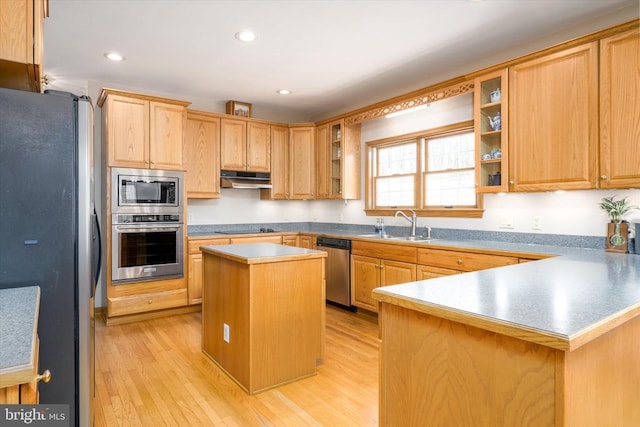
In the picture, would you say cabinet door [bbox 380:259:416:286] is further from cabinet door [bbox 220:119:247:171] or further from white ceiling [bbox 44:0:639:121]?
cabinet door [bbox 220:119:247:171]

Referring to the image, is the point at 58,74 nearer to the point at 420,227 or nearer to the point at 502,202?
the point at 420,227

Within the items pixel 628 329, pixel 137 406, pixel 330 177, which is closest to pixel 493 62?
pixel 330 177

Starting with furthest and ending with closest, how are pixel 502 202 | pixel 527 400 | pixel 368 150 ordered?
pixel 368 150 → pixel 502 202 → pixel 527 400

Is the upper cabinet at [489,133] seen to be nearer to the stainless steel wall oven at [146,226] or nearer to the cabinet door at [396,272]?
the cabinet door at [396,272]

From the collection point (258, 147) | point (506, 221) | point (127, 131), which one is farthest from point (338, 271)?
point (127, 131)

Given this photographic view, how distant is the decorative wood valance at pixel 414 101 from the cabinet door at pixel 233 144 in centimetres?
140

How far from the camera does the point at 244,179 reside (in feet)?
15.9

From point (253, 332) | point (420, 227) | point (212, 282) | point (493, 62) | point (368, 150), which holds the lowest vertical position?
point (253, 332)

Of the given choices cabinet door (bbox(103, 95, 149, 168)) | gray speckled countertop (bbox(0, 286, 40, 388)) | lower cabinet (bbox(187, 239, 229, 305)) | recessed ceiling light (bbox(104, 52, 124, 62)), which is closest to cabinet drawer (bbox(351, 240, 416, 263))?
lower cabinet (bbox(187, 239, 229, 305))

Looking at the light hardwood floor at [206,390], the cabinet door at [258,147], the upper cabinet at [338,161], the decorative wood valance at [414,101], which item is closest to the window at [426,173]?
the upper cabinet at [338,161]

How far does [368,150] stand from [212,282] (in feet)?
9.21

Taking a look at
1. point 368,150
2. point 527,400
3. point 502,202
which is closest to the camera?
point 527,400

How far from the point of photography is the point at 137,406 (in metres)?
2.24

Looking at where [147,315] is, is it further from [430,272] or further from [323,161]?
[430,272]
